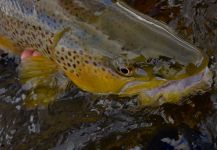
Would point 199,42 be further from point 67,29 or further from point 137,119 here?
point 67,29

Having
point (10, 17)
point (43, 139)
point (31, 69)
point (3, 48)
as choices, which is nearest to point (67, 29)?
point (31, 69)

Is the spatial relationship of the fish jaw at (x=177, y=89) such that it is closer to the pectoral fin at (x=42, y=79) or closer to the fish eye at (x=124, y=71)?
the fish eye at (x=124, y=71)

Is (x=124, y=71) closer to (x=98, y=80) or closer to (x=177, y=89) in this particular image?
(x=98, y=80)

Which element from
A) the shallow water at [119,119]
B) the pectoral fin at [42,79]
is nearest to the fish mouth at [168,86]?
the shallow water at [119,119]

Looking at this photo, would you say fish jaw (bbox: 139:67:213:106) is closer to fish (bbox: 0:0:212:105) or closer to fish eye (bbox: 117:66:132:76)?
fish (bbox: 0:0:212:105)

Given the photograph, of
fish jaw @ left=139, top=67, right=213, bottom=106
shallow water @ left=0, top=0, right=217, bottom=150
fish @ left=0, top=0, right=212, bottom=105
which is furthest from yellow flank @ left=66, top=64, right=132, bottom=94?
shallow water @ left=0, top=0, right=217, bottom=150
